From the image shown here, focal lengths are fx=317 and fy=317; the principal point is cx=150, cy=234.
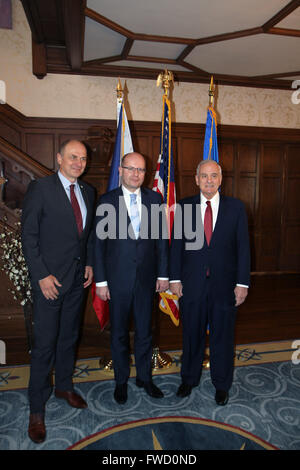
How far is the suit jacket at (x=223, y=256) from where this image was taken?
7.20 feet

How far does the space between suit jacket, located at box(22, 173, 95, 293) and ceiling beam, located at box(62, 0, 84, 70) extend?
1.78 metres

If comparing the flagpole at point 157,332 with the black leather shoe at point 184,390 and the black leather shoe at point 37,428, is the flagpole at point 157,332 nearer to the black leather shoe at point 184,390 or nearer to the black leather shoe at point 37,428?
the black leather shoe at point 184,390

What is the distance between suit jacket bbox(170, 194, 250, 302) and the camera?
2.20 metres

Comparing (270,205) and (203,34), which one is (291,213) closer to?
(270,205)

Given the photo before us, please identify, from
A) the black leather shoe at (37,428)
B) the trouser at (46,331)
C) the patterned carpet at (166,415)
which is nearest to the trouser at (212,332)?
the patterned carpet at (166,415)

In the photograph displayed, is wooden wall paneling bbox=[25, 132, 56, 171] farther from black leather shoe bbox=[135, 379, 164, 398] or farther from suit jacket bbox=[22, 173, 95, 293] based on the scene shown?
black leather shoe bbox=[135, 379, 164, 398]

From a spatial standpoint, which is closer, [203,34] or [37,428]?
[37,428]

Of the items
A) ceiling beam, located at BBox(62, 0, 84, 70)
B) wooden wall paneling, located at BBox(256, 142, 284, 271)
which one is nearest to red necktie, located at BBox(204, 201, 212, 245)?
ceiling beam, located at BBox(62, 0, 84, 70)

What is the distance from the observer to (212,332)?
2311 mm

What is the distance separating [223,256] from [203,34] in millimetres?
3047

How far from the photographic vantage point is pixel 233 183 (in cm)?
602

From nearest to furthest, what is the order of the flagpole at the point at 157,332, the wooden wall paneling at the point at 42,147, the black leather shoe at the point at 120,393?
1. the black leather shoe at the point at 120,393
2. the flagpole at the point at 157,332
3. the wooden wall paneling at the point at 42,147

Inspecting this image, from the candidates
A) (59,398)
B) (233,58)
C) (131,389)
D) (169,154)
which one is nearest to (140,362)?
(131,389)

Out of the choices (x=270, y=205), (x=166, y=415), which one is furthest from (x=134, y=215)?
(x=270, y=205)
